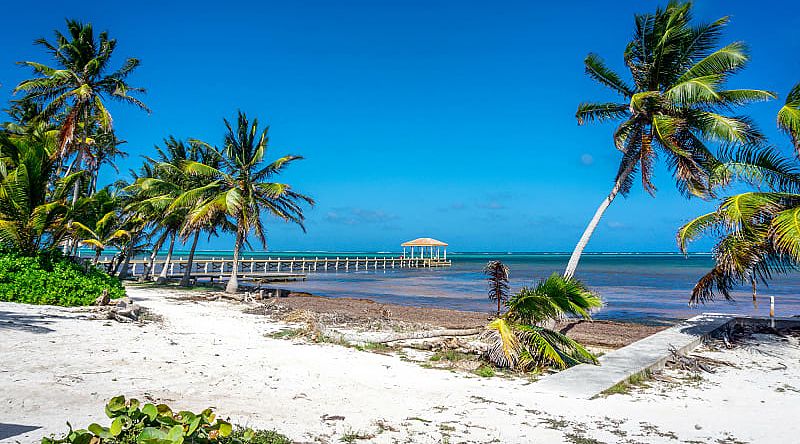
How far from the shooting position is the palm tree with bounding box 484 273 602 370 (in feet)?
26.5

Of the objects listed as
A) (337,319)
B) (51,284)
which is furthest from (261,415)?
(51,284)

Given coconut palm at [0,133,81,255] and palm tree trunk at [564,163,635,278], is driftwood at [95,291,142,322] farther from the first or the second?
palm tree trunk at [564,163,635,278]

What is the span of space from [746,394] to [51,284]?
1517 centimetres

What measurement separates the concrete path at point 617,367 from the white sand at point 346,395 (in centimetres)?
29

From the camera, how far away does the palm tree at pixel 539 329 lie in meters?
8.08

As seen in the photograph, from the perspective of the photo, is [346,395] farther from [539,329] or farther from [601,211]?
[601,211]

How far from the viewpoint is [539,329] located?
8.70 m

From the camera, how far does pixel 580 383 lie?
23.4 feet

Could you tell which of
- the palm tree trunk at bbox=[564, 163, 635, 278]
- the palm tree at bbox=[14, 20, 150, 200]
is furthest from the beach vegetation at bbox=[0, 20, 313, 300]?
the palm tree trunk at bbox=[564, 163, 635, 278]

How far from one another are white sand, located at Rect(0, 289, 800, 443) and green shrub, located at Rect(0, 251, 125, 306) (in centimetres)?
330

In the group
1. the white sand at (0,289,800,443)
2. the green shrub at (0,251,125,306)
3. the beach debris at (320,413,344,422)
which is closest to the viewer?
the white sand at (0,289,800,443)

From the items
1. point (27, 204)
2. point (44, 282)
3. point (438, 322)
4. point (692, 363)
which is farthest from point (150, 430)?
point (27, 204)

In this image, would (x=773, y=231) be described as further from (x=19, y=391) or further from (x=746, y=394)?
(x=19, y=391)

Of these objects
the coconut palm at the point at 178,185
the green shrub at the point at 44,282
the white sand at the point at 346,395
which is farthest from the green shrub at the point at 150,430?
the coconut palm at the point at 178,185
